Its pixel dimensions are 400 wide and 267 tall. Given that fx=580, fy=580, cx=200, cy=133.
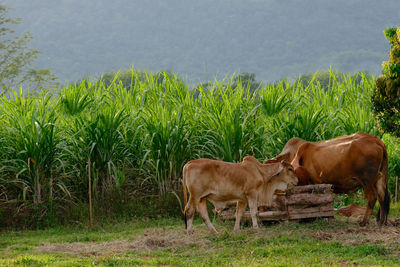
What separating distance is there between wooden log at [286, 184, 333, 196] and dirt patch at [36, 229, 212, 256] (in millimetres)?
1527

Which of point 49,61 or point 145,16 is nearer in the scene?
point 49,61

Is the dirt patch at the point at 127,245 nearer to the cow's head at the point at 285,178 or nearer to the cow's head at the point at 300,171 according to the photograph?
the cow's head at the point at 285,178

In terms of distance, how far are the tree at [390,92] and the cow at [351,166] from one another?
357 millimetres

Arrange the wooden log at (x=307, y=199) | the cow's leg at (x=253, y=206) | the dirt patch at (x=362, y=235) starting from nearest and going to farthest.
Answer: the dirt patch at (x=362, y=235), the cow's leg at (x=253, y=206), the wooden log at (x=307, y=199)

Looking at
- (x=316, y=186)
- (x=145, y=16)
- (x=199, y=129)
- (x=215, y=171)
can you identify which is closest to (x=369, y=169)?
(x=316, y=186)

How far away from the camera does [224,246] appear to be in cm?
735

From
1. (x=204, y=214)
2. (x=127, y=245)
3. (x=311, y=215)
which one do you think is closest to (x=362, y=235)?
(x=311, y=215)

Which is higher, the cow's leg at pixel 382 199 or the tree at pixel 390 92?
the tree at pixel 390 92

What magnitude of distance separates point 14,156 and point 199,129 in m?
3.56

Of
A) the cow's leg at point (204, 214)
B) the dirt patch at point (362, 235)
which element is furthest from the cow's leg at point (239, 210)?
the dirt patch at point (362, 235)

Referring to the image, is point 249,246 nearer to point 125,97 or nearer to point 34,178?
point 34,178

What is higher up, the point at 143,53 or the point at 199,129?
the point at 143,53

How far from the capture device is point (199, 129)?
11594 mm

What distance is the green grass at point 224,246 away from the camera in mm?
6559
